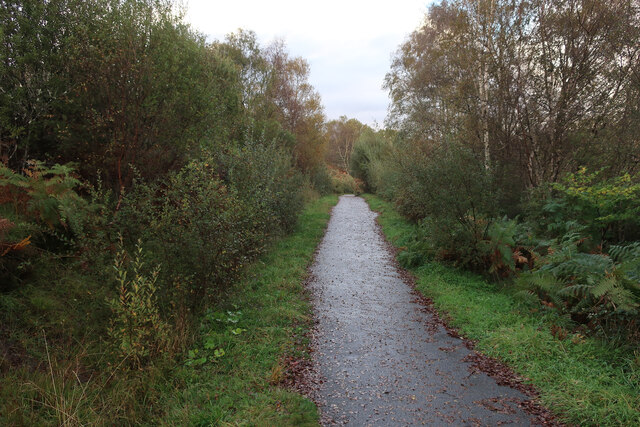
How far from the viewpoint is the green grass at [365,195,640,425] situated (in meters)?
3.74

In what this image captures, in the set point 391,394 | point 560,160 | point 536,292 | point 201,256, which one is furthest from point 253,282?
point 560,160

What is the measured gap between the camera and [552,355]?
15.8ft

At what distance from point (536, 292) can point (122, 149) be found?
8404 mm

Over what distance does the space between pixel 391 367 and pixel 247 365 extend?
1.86 m

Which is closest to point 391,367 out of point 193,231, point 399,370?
point 399,370

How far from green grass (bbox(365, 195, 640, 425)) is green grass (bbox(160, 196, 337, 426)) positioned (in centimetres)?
264

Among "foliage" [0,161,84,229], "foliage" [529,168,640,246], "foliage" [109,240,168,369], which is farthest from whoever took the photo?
"foliage" [529,168,640,246]

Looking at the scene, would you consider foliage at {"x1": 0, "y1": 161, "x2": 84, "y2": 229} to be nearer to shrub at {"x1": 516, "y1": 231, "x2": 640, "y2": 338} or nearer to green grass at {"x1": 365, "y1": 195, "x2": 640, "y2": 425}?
green grass at {"x1": 365, "y1": 195, "x2": 640, "y2": 425}

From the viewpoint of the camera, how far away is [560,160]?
10703 mm

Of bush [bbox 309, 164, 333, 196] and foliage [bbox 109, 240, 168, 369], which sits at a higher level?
bush [bbox 309, 164, 333, 196]

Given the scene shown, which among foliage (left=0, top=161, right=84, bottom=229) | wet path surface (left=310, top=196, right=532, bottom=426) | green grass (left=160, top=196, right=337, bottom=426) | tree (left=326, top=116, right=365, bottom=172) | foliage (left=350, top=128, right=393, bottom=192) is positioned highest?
tree (left=326, top=116, right=365, bottom=172)

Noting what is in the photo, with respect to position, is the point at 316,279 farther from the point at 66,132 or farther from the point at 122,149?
the point at 66,132

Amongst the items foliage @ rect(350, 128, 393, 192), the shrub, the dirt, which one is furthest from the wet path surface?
foliage @ rect(350, 128, 393, 192)

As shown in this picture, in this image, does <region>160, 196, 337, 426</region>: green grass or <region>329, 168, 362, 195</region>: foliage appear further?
<region>329, 168, 362, 195</region>: foliage
